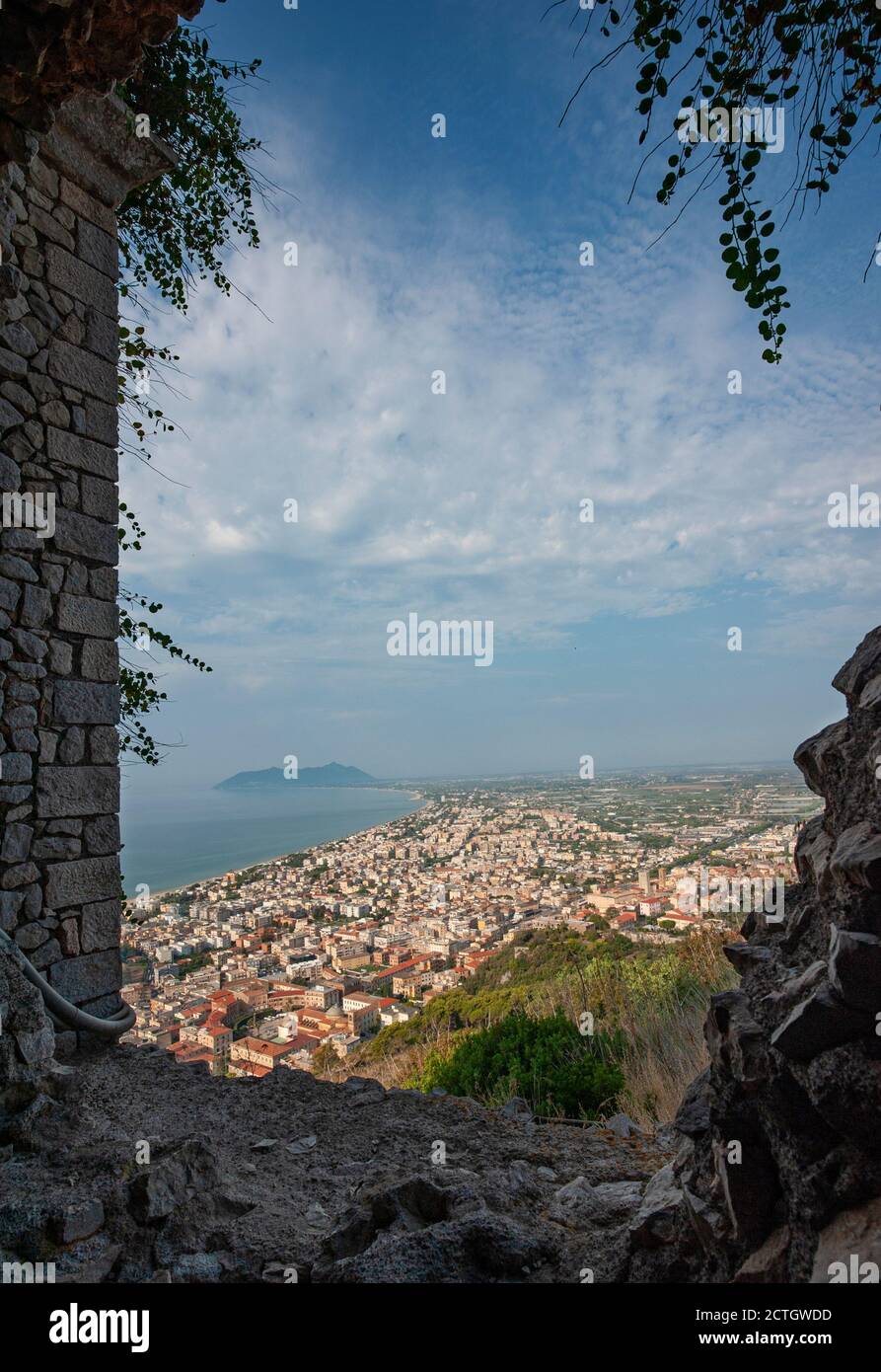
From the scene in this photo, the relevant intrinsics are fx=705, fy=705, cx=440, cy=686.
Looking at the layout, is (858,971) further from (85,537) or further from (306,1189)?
(85,537)

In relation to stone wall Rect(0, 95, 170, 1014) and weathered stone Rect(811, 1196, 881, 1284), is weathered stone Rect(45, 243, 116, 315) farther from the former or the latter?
weathered stone Rect(811, 1196, 881, 1284)

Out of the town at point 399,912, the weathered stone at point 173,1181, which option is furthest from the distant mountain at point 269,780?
the weathered stone at point 173,1181

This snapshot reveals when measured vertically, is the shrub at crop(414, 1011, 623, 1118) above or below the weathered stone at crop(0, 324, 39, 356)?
below

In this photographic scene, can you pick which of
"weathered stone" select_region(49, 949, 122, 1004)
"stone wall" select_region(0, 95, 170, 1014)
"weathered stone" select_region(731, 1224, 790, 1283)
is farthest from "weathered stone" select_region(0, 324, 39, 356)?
"weathered stone" select_region(731, 1224, 790, 1283)

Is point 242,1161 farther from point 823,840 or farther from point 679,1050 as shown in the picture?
point 823,840

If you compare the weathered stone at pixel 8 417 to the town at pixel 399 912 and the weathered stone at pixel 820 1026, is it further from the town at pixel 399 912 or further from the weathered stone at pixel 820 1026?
the weathered stone at pixel 820 1026

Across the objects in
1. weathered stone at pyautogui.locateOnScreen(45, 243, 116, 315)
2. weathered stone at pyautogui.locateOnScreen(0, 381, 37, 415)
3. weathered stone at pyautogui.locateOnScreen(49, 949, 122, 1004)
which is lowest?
weathered stone at pyautogui.locateOnScreen(49, 949, 122, 1004)

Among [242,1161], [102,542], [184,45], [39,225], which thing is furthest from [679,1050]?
[184,45]
